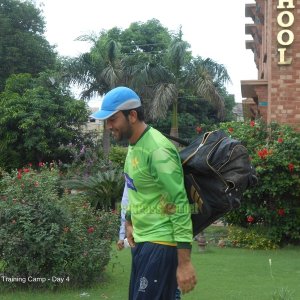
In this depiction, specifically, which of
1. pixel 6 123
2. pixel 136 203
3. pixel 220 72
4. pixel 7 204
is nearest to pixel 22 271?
pixel 7 204

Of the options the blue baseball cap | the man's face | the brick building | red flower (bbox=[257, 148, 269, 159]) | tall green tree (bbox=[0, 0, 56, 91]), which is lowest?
red flower (bbox=[257, 148, 269, 159])

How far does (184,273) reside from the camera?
3.38m

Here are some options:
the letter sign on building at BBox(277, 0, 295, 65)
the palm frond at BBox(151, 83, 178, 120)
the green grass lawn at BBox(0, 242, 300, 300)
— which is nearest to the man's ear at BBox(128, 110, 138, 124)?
the green grass lawn at BBox(0, 242, 300, 300)

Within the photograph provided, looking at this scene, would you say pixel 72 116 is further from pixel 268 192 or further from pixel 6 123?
pixel 268 192

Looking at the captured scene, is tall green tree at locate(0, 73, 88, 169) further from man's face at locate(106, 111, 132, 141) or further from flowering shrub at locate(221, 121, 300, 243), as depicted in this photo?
man's face at locate(106, 111, 132, 141)

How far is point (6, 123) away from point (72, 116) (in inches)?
122

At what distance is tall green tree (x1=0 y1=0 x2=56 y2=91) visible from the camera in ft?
133

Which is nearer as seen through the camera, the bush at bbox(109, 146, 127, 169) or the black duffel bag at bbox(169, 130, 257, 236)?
the black duffel bag at bbox(169, 130, 257, 236)

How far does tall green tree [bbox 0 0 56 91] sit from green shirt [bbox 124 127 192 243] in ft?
124

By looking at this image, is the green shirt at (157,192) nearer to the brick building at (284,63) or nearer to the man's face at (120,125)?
the man's face at (120,125)

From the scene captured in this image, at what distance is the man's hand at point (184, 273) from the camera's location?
3381 millimetres

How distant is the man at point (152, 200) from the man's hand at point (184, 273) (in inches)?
0.9

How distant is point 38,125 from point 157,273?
85.4 ft

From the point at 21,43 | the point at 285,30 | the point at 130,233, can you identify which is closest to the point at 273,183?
the point at 285,30
